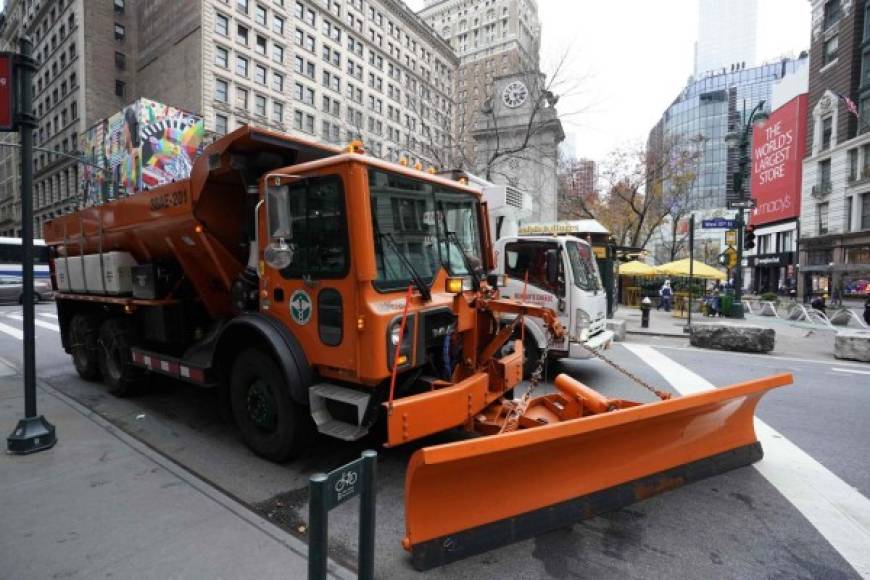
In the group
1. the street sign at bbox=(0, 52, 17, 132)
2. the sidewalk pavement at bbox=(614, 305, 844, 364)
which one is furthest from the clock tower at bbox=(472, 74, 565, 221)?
the street sign at bbox=(0, 52, 17, 132)

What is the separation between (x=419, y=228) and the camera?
414 cm

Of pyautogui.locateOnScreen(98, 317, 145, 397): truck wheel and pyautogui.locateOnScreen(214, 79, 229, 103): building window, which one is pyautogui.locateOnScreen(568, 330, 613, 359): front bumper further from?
pyautogui.locateOnScreen(214, 79, 229, 103): building window

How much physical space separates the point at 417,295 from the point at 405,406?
0.96m

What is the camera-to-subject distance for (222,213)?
15.9 feet

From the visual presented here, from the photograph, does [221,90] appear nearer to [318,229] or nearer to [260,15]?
[260,15]

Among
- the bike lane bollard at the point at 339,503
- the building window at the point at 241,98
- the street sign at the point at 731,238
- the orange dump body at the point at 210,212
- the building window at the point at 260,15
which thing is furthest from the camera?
the building window at the point at 260,15

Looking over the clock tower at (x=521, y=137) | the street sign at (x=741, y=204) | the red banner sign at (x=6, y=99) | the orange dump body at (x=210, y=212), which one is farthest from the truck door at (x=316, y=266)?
the street sign at (x=741, y=204)

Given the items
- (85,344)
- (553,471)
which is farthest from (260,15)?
(553,471)

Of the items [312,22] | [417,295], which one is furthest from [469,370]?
[312,22]

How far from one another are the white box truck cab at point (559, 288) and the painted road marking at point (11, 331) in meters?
12.7

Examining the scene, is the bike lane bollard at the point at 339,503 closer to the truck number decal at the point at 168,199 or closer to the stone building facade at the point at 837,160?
the truck number decal at the point at 168,199

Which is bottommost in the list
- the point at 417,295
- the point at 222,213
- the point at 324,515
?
the point at 324,515

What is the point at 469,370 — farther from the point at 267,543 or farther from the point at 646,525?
the point at 267,543

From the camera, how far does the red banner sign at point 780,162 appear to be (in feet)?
139
